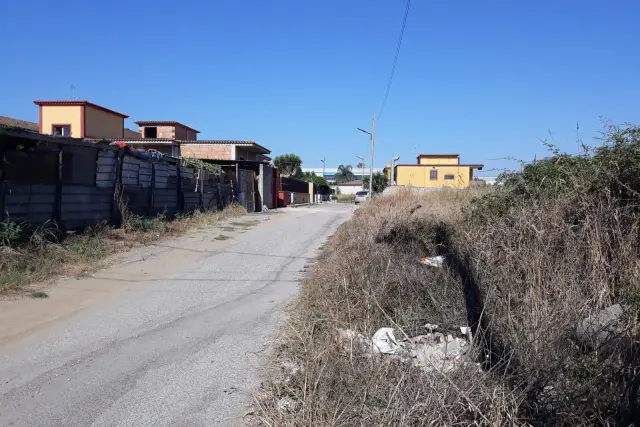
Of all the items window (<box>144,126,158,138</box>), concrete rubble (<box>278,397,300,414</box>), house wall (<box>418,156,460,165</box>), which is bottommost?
concrete rubble (<box>278,397,300,414</box>)

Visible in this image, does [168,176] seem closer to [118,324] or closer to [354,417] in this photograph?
[118,324]

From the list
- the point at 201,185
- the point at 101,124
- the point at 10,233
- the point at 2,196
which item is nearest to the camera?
the point at 10,233

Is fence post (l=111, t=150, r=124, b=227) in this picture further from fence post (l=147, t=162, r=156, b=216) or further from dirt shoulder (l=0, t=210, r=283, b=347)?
fence post (l=147, t=162, r=156, b=216)

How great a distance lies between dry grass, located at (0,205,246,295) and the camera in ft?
25.1

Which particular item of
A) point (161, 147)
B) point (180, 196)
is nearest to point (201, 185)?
point (180, 196)

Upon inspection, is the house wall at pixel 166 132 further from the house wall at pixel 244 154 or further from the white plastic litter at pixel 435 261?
the white plastic litter at pixel 435 261

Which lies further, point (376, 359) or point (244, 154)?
point (244, 154)

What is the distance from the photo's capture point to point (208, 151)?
40781 millimetres

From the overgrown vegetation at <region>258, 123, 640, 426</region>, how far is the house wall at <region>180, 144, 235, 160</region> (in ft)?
109

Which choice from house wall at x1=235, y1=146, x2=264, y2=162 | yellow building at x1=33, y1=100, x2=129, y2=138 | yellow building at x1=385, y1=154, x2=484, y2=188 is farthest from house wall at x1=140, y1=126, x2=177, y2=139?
yellow building at x1=385, y1=154, x2=484, y2=188

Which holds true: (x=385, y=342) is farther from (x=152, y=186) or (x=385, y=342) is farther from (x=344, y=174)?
(x=344, y=174)

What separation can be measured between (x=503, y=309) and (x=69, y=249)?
793 centimetres

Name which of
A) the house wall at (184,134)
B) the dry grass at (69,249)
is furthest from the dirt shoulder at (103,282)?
the house wall at (184,134)

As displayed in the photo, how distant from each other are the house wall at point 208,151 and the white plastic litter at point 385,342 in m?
36.7
